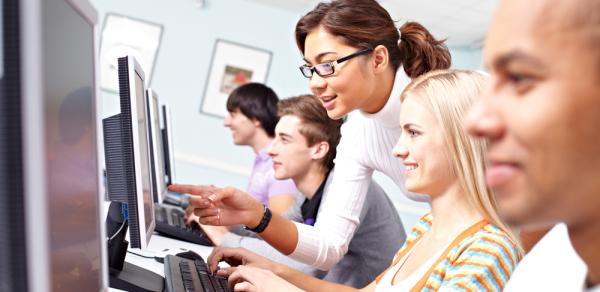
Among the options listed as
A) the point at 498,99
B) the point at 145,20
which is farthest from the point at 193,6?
the point at 498,99

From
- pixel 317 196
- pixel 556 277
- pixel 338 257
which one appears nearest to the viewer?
pixel 556 277

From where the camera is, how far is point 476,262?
3.70ft

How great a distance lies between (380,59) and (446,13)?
11.4 feet

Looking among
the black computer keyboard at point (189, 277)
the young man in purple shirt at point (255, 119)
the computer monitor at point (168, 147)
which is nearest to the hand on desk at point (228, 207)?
the black computer keyboard at point (189, 277)

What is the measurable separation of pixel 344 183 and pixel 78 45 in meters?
1.15

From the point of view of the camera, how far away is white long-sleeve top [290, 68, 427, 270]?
1.81 metres

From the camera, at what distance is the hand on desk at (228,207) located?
1.66 m

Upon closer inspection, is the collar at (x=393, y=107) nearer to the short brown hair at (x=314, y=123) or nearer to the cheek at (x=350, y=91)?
the cheek at (x=350, y=91)

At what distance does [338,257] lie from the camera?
1.87 metres

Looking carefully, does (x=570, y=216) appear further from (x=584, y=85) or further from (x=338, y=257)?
(x=338, y=257)

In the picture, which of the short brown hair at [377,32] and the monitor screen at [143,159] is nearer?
the monitor screen at [143,159]

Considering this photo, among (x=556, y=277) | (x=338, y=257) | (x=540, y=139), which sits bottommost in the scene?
(x=338, y=257)

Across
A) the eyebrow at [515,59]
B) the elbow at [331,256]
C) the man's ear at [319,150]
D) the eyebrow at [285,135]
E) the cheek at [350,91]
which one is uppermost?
the eyebrow at [515,59]

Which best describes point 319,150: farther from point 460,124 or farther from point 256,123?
point 460,124
